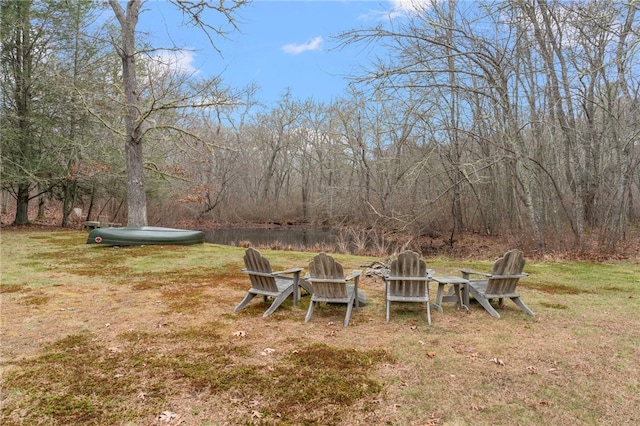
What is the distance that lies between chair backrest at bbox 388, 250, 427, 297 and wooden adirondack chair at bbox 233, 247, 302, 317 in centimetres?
129

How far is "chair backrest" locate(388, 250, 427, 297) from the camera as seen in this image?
4.67m

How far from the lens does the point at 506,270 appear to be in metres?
4.94

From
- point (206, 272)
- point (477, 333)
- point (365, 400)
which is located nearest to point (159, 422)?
point (365, 400)

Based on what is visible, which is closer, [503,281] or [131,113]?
[503,281]

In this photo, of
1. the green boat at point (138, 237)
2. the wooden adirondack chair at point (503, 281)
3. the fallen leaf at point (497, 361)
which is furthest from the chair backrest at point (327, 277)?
the green boat at point (138, 237)

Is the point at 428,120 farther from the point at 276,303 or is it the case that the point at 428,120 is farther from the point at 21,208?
the point at 21,208

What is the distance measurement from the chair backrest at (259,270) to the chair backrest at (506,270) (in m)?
2.84

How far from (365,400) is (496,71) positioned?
10.3 m

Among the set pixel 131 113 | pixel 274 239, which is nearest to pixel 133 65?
pixel 131 113

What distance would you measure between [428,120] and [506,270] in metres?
10.2

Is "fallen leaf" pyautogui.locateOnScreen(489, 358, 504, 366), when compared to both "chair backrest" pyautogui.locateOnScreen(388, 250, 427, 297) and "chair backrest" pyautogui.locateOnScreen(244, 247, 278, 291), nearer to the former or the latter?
"chair backrest" pyautogui.locateOnScreen(388, 250, 427, 297)

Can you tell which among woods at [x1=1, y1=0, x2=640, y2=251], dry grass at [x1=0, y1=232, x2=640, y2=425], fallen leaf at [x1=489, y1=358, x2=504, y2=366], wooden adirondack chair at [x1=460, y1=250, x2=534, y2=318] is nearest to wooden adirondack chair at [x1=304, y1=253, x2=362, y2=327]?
dry grass at [x1=0, y1=232, x2=640, y2=425]

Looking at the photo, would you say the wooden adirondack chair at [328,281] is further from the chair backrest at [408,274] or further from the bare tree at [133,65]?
the bare tree at [133,65]

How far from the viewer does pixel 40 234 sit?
13.5 meters
